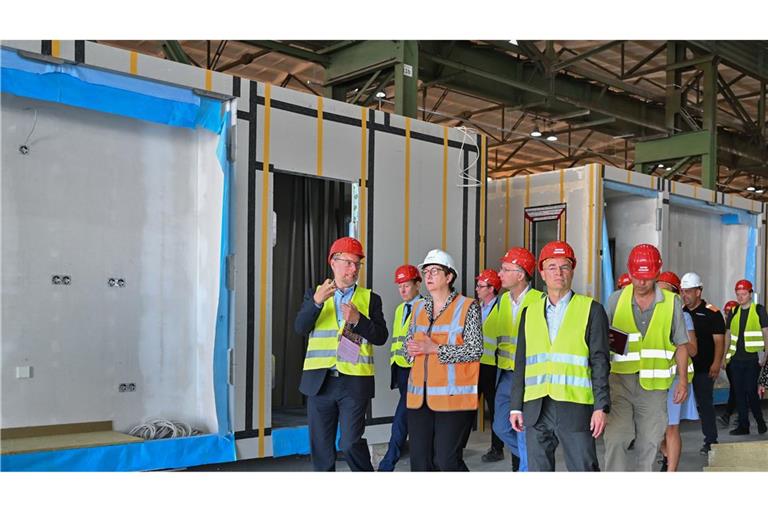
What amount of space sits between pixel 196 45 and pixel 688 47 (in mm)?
8110

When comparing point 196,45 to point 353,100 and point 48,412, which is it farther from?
point 48,412

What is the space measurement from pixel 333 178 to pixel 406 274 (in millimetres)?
1099

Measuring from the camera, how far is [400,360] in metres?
6.76

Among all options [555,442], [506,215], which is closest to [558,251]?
[555,442]

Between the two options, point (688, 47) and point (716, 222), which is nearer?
point (716, 222)

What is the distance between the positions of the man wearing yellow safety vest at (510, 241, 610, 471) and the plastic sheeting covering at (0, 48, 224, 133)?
10.1ft

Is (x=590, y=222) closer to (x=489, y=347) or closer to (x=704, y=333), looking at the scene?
(x=704, y=333)

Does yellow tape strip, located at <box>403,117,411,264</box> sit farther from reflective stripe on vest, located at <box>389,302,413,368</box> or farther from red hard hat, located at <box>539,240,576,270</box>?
red hard hat, located at <box>539,240,576,270</box>

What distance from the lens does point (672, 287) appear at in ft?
24.1

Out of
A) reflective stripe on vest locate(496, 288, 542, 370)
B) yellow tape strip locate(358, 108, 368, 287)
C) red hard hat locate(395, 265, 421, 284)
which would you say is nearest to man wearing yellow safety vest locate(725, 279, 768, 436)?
reflective stripe on vest locate(496, 288, 542, 370)

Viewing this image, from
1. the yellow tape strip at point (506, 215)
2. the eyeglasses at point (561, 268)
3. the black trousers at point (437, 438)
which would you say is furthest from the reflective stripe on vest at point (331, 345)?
the yellow tape strip at point (506, 215)

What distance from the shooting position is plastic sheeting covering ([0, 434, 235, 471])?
5082 mm

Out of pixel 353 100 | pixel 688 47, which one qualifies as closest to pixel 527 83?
pixel 688 47

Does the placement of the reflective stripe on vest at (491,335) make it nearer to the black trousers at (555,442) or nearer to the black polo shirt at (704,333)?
the black polo shirt at (704,333)
